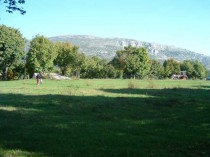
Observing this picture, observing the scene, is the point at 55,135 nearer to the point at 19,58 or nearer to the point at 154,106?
the point at 154,106

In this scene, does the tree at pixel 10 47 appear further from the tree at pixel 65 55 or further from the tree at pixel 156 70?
the tree at pixel 156 70

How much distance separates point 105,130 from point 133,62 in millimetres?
133589

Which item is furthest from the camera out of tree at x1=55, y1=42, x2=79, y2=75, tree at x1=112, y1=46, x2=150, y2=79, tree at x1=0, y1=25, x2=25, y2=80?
tree at x1=112, y1=46, x2=150, y2=79

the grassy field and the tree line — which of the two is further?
the tree line

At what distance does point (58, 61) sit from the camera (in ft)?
454

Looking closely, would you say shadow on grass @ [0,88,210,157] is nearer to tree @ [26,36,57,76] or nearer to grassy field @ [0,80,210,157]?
grassy field @ [0,80,210,157]

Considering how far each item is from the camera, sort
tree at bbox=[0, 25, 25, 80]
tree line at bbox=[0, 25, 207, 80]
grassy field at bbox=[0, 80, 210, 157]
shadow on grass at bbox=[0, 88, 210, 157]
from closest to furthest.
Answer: grassy field at bbox=[0, 80, 210, 157]
shadow on grass at bbox=[0, 88, 210, 157]
tree at bbox=[0, 25, 25, 80]
tree line at bbox=[0, 25, 207, 80]

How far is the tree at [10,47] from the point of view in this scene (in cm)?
9625

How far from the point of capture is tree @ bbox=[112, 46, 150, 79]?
151875 mm

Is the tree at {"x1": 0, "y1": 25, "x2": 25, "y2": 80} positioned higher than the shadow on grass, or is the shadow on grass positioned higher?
the tree at {"x1": 0, "y1": 25, "x2": 25, "y2": 80}

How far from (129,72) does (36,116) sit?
438 feet

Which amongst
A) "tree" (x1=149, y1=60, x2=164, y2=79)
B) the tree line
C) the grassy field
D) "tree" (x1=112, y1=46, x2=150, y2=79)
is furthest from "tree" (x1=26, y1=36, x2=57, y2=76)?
the grassy field

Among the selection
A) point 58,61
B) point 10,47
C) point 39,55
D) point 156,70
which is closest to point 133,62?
point 58,61

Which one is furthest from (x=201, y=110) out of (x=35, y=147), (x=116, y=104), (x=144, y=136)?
(x=35, y=147)
